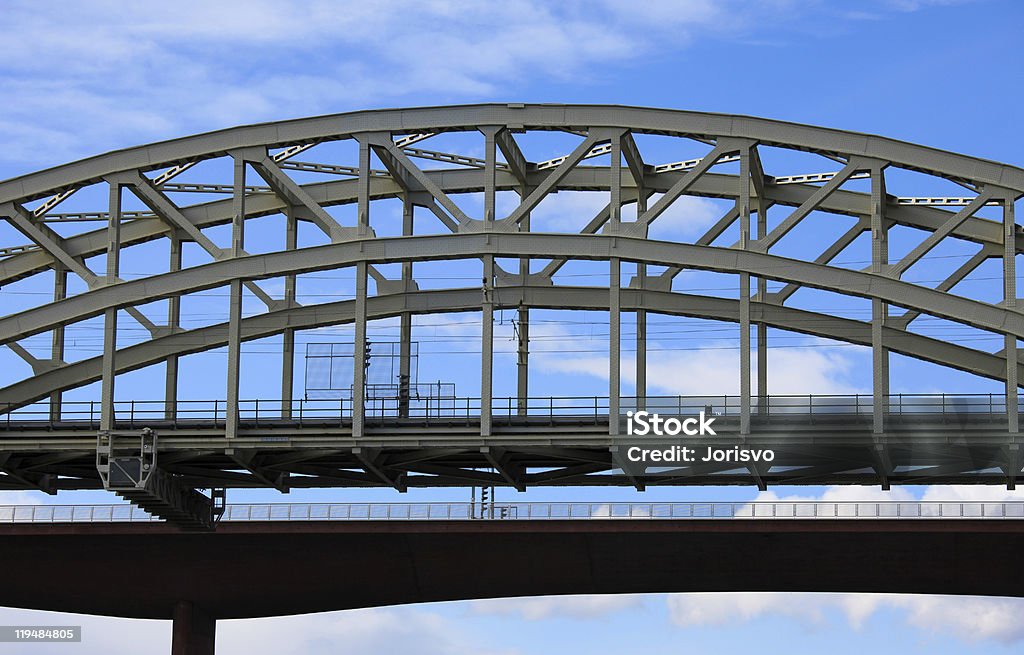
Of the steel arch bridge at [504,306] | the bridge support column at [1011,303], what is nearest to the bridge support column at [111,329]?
the steel arch bridge at [504,306]

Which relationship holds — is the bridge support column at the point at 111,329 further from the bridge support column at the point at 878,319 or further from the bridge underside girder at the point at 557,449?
the bridge support column at the point at 878,319

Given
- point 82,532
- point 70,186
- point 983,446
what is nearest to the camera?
point 983,446

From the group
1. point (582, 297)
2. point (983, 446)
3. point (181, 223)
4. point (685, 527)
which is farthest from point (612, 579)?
point (181, 223)

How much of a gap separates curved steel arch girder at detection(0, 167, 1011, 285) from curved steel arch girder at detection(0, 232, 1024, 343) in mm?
6939

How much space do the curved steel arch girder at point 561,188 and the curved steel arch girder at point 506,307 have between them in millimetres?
4552

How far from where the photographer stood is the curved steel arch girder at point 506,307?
197 feet

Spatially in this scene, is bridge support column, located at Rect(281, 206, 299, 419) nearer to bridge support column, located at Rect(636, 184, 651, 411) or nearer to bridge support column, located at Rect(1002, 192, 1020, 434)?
bridge support column, located at Rect(636, 184, 651, 411)

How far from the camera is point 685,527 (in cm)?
6475

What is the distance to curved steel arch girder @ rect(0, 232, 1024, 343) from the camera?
183 feet

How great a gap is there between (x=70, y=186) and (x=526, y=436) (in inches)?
671

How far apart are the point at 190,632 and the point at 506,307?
18.4 metres

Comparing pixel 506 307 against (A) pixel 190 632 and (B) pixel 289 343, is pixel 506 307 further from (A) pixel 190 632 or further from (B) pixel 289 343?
(A) pixel 190 632

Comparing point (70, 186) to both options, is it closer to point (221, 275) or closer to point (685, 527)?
point (221, 275)

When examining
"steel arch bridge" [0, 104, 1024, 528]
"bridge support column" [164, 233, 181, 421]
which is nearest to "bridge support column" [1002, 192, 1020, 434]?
"steel arch bridge" [0, 104, 1024, 528]
